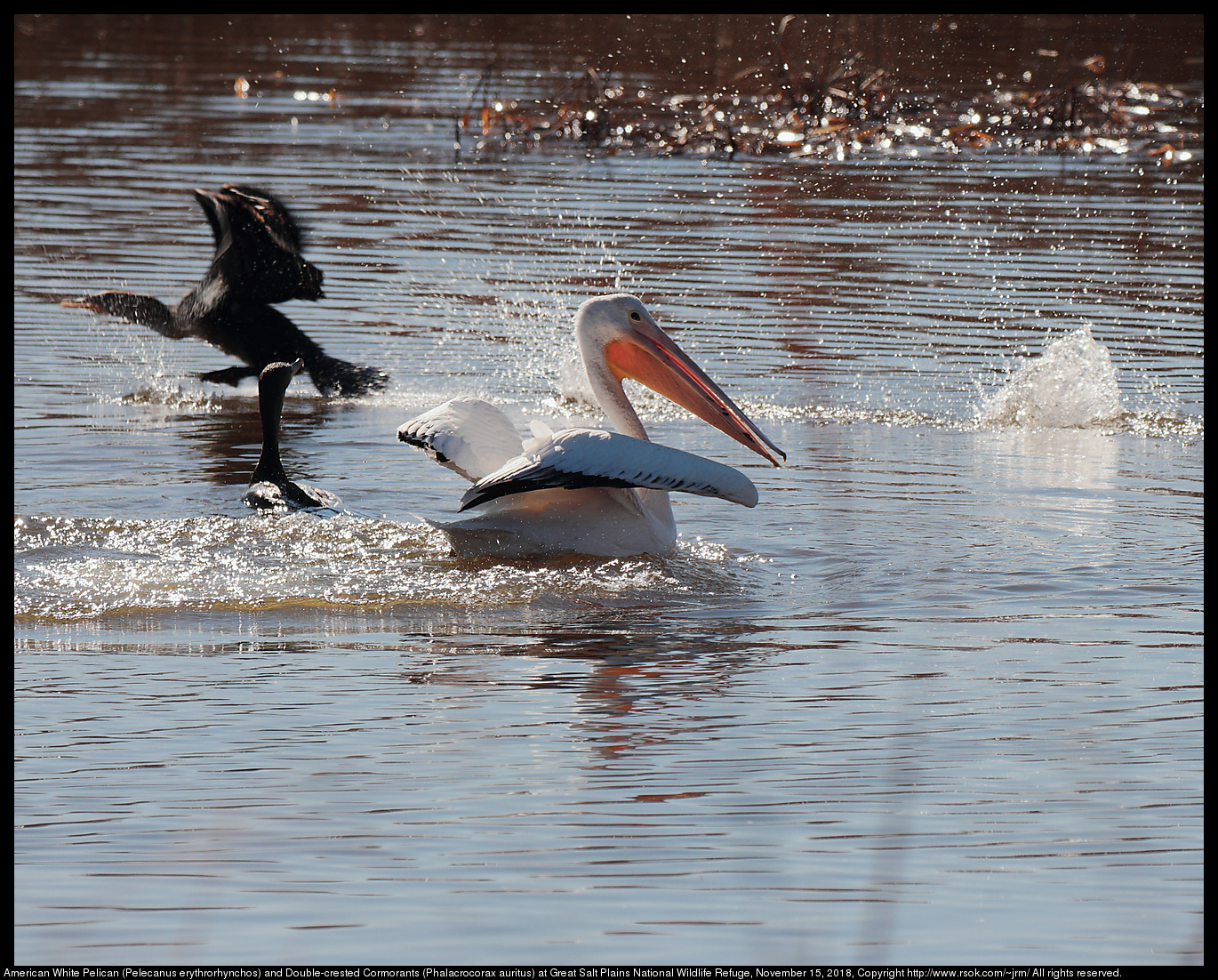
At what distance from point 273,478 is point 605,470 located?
139 cm

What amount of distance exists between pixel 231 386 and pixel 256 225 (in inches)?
47.7

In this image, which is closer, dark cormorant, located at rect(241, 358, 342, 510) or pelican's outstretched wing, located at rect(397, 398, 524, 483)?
pelican's outstretched wing, located at rect(397, 398, 524, 483)

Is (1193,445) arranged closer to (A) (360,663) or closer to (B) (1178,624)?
(B) (1178,624)

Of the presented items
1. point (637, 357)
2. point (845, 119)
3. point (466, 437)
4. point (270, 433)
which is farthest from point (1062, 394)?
point (845, 119)

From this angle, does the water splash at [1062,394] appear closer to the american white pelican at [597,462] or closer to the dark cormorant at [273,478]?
the american white pelican at [597,462]

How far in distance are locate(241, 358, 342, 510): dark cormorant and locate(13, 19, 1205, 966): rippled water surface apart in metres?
0.16

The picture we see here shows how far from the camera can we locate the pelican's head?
617 cm

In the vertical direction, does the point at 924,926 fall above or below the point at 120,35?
below

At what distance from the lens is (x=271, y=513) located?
593 centimetres

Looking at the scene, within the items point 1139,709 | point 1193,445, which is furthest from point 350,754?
point 1193,445

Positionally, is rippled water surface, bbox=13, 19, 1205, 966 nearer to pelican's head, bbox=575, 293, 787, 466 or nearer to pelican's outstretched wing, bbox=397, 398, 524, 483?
pelican's outstretched wing, bbox=397, 398, 524, 483

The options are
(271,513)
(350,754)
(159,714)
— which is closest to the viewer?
(350,754)

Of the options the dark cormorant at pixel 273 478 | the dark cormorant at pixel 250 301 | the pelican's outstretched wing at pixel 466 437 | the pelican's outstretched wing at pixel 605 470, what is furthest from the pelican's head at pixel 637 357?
the dark cormorant at pixel 250 301

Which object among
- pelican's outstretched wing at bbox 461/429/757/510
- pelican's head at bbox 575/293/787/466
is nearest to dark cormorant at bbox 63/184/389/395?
pelican's head at bbox 575/293/787/466
